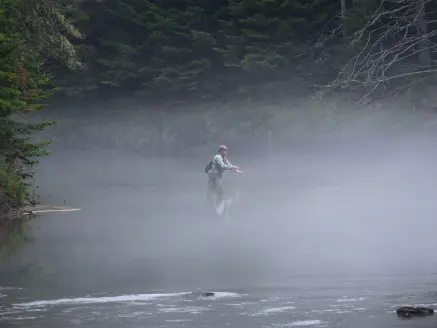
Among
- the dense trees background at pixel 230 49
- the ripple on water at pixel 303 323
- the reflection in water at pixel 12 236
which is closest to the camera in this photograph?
the ripple on water at pixel 303 323

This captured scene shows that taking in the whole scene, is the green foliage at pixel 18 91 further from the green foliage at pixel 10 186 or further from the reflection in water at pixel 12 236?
the reflection in water at pixel 12 236

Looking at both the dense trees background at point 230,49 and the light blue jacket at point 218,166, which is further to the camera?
the dense trees background at point 230,49

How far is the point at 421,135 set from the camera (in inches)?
1998

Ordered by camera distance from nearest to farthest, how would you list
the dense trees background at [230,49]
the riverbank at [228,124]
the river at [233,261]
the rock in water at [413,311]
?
the rock in water at [413,311]
the river at [233,261]
the riverbank at [228,124]
the dense trees background at [230,49]

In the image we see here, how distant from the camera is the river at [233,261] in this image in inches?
514

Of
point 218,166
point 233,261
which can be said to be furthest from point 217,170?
point 233,261

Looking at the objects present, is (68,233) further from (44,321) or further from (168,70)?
(168,70)

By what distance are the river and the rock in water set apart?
0.32 ft

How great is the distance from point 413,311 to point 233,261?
18.0ft

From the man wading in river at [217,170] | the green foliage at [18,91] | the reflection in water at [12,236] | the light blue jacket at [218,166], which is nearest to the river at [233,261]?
the reflection in water at [12,236]

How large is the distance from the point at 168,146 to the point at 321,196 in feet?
106

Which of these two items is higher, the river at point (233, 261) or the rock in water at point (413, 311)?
the river at point (233, 261)

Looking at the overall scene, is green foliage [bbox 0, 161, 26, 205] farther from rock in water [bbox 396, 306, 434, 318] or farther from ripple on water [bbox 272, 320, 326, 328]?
rock in water [bbox 396, 306, 434, 318]

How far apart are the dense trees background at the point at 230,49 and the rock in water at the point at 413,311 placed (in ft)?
119
